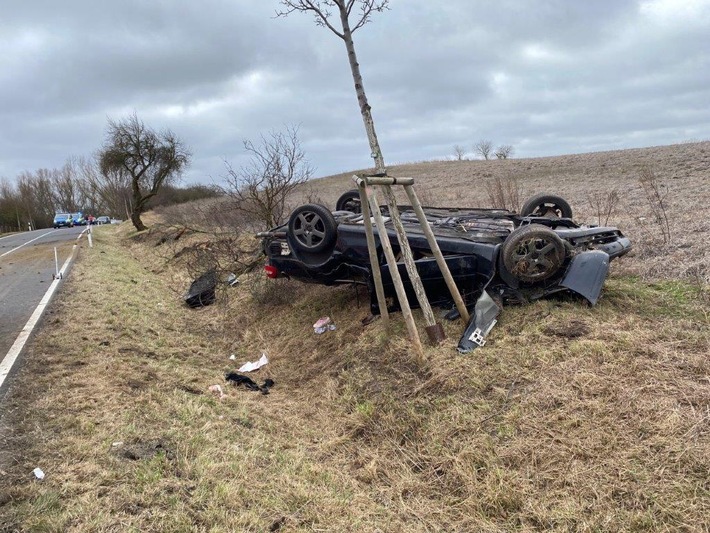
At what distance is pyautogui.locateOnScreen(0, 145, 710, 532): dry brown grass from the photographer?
9.07 ft

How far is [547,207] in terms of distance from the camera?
7.19 metres

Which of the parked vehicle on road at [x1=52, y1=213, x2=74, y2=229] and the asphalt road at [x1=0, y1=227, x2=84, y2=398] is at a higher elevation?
the parked vehicle on road at [x1=52, y1=213, x2=74, y2=229]

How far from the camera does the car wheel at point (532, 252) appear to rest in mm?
4824

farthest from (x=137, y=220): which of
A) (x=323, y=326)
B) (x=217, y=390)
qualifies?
(x=217, y=390)

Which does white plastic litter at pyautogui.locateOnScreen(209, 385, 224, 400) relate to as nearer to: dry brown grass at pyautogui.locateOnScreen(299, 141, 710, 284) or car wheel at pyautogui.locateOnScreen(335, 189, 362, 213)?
car wheel at pyautogui.locateOnScreen(335, 189, 362, 213)

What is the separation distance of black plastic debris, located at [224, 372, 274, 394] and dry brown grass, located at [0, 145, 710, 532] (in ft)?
0.33

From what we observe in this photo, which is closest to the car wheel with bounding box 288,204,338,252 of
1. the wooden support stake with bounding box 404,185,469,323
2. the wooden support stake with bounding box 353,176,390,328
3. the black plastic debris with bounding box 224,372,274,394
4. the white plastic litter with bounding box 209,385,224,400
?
the wooden support stake with bounding box 353,176,390,328

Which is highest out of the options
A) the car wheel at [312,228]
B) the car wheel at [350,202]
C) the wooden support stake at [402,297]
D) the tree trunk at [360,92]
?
the tree trunk at [360,92]

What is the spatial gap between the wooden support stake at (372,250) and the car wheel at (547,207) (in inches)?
108

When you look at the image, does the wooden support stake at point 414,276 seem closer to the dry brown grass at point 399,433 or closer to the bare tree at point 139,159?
the dry brown grass at point 399,433

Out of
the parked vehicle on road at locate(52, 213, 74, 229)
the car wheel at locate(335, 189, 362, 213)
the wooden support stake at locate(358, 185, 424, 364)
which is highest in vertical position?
the parked vehicle on road at locate(52, 213, 74, 229)

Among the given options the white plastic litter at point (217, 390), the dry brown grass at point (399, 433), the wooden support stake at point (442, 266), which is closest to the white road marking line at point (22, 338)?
the dry brown grass at point (399, 433)

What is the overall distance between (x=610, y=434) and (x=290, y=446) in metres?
2.28

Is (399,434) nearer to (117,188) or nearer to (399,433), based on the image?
(399,433)
